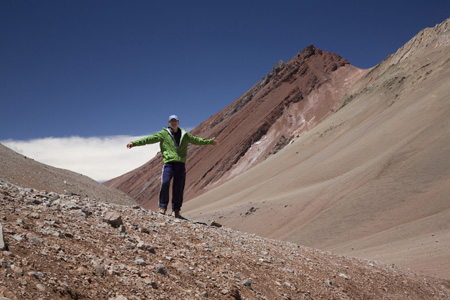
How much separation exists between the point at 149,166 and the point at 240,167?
30778 millimetres

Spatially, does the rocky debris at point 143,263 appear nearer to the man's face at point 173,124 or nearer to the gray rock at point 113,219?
the gray rock at point 113,219

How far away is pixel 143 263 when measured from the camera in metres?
4.34

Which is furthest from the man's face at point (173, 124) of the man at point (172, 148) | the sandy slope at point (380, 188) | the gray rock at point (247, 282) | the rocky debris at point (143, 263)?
the sandy slope at point (380, 188)

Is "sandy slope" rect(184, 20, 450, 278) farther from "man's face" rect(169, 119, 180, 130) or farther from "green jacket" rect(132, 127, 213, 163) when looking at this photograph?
"man's face" rect(169, 119, 180, 130)

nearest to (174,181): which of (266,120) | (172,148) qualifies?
(172,148)

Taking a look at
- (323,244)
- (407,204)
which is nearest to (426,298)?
(323,244)

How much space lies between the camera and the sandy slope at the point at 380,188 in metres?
17.0

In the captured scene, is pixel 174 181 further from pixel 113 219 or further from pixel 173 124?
pixel 113 219

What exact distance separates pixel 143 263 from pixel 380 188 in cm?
1984

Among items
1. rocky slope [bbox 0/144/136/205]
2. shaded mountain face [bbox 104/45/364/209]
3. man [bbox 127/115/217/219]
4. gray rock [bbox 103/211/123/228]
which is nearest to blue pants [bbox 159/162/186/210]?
man [bbox 127/115/217/219]

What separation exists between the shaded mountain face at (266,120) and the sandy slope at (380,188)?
74.4 feet

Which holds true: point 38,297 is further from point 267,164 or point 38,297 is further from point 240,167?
point 240,167

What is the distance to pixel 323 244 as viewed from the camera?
1964 centimetres

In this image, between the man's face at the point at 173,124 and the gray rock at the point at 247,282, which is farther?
the man's face at the point at 173,124
